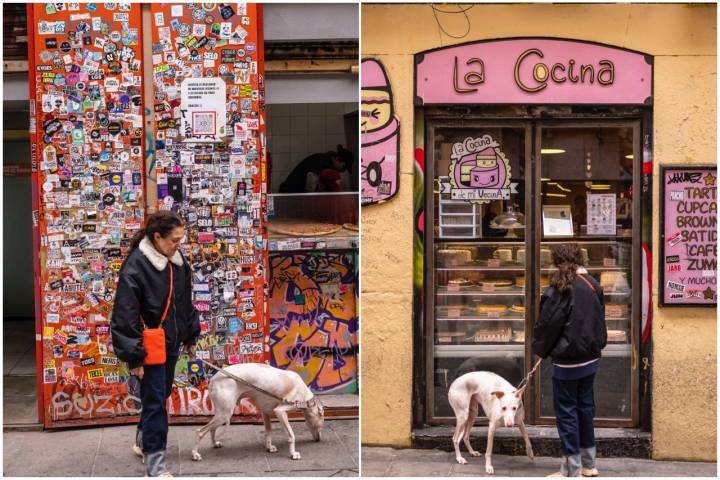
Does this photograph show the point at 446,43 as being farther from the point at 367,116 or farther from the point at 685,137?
the point at 685,137

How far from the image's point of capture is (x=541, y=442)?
729 centimetres

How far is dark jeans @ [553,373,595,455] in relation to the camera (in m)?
6.44

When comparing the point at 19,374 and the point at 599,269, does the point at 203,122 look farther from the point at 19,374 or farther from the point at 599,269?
the point at 599,269

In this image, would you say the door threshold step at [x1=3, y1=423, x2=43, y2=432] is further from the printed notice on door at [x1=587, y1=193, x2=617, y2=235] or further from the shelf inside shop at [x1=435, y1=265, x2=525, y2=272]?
the printed notice on door at [x1=587, y1=193, x2=617, y2=235]

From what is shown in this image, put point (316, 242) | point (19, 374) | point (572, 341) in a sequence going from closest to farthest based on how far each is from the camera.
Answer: point (572, 341), point (316, 242), point (19, 374)

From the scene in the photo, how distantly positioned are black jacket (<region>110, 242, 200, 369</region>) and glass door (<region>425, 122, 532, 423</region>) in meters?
2.25

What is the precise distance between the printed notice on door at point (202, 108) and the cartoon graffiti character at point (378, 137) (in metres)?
1.18

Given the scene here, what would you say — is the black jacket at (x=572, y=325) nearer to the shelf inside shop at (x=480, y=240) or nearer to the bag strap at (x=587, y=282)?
the bag strap at (x=587, y=282)

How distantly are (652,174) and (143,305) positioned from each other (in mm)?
4205

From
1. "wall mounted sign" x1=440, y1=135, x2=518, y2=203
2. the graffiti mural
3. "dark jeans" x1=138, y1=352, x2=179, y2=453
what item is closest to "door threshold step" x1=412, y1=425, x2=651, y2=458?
the graffiti mural

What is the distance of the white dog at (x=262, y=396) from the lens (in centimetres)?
659

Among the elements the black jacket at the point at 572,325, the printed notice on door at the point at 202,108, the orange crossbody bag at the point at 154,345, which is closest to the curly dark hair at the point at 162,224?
the orange crossbody bag at the point at 154,345

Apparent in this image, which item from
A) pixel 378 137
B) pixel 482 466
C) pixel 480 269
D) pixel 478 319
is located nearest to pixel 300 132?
pixel 378 137

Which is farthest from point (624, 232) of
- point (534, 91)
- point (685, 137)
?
point (534, 91)
